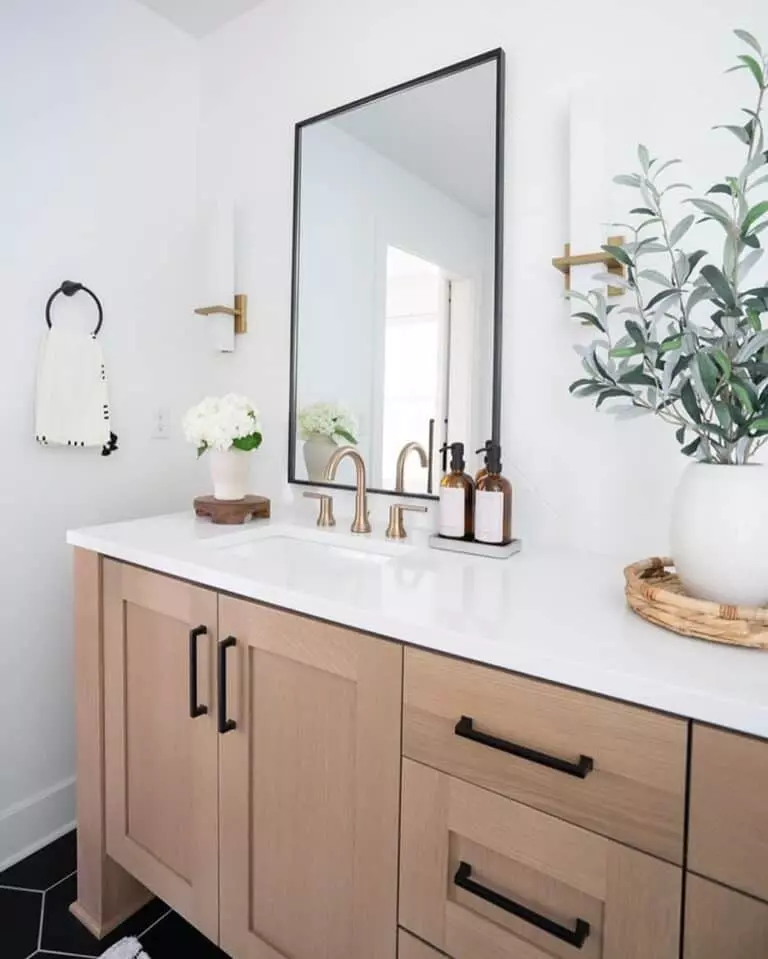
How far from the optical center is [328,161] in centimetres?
174

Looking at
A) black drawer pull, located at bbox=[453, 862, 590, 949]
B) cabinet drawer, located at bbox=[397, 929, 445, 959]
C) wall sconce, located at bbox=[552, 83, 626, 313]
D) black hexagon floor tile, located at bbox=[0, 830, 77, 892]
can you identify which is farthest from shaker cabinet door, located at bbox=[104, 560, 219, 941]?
wall sconce, located at bbox=[552, 83, 626, 313]

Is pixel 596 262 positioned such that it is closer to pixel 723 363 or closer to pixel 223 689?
pixel 723 363

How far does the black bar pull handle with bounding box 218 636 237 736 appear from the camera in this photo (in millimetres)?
1132

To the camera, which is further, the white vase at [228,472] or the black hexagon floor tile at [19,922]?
the white vase at [228,472]

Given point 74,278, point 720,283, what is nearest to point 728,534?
point 720,283

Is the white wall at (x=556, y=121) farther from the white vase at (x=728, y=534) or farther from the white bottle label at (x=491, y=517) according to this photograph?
the white vase at (x=728, y=534)

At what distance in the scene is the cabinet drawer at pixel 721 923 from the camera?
0.64 metres

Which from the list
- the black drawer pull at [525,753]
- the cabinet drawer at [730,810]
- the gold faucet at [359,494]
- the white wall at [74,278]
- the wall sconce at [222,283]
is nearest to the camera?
the cabinet drawer at [730,810]

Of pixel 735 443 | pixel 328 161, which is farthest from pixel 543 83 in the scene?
pixel 735 443

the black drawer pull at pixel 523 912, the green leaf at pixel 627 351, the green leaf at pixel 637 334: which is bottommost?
the black drawer pull at pixel 523 912

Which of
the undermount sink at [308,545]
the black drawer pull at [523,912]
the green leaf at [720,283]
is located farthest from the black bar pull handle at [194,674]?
the green leaf at [720,283]

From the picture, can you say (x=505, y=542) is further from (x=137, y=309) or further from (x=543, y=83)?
(x=137, y=309)

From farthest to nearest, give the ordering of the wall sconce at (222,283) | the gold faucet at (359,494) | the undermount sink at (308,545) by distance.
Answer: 1. the wall sconce at (222,283)
2. the gold faucet at (359,494)
3. the undermount sink at (308,545)

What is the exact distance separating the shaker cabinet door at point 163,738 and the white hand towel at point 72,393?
53cm
